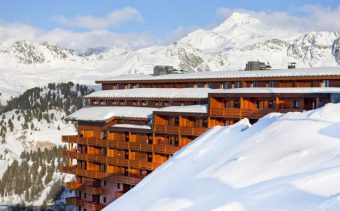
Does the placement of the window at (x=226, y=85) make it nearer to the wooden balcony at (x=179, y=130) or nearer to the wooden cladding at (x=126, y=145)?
the wooden balcony at (x=179, y=130)

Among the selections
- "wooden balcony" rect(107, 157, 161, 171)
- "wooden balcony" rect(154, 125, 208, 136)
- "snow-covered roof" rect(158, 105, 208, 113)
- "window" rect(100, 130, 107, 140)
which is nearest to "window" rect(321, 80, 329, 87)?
"snow-covered roof" rect(158, 105, 208, 113)

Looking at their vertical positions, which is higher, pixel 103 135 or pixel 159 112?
pixel 159 112

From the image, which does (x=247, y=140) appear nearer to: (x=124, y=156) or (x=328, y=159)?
(x=328, y=159)

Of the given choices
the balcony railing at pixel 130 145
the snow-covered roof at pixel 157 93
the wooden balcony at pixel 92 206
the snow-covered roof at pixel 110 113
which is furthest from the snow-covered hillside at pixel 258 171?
the wooden balcony at pixel 92 206

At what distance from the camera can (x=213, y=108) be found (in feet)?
180

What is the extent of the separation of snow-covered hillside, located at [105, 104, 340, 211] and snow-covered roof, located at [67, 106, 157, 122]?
3304 cm

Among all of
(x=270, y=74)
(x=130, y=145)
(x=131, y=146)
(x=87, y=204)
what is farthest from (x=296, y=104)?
(x=87, y=204)

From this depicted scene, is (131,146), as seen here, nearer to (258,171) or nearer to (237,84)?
(237,84)

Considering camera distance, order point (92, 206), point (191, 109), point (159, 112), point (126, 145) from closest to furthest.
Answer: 1. point (191, 109)
2. point (159, 112)
3. point (126, 145)
4. point (92, 206)

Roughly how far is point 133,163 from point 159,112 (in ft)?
20.6

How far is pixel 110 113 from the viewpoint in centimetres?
6612

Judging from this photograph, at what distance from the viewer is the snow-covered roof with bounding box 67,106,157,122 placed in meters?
64.3

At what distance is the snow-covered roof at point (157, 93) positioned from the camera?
61.9 metres

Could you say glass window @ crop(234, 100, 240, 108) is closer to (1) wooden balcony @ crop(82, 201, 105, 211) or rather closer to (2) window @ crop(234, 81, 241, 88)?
(2) window @ crop(234, 81, 241, 88)
